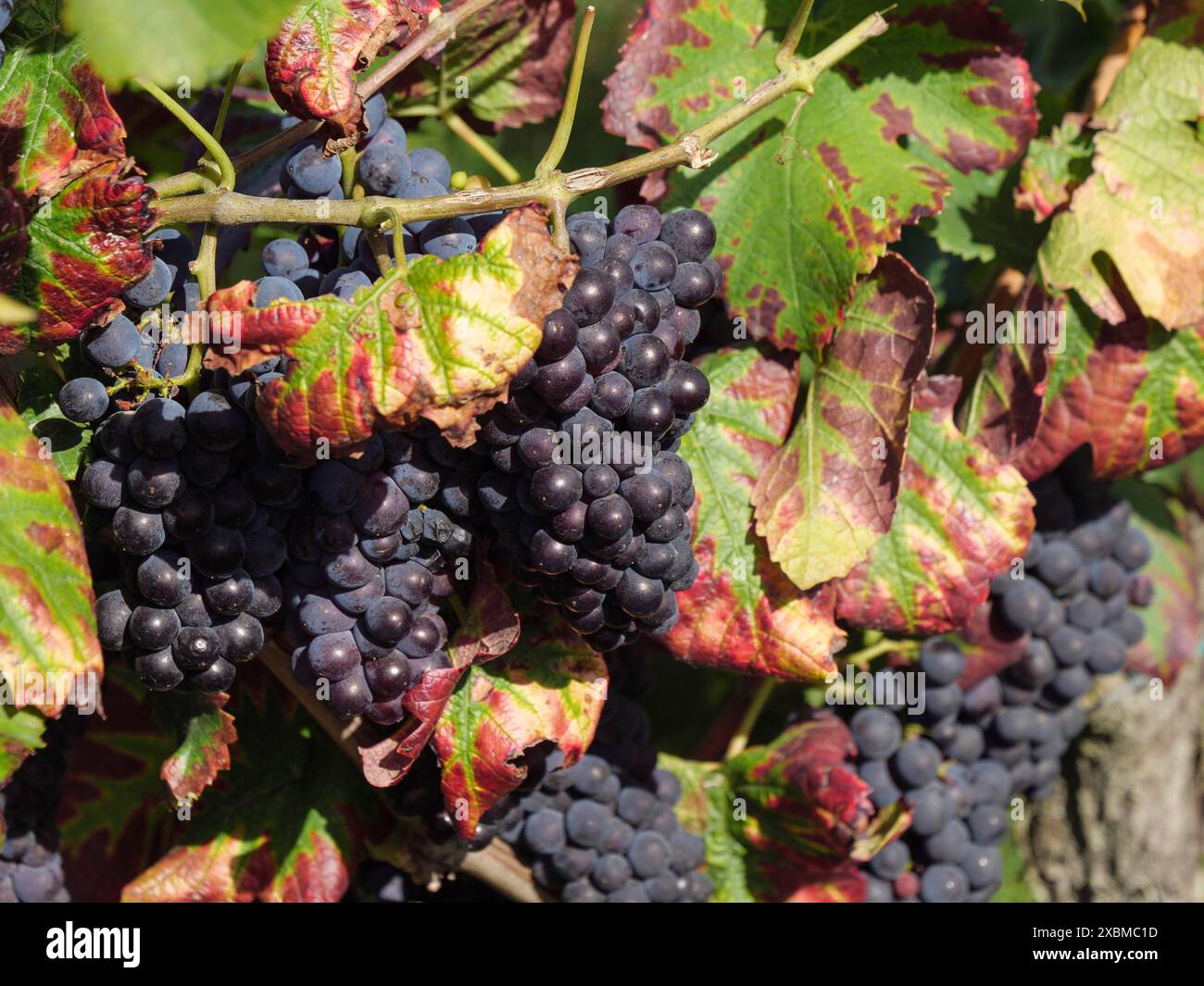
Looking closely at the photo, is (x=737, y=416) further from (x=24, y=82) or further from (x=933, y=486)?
(x=24, y=82)

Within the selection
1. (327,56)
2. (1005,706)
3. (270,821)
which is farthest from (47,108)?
(1005,706)

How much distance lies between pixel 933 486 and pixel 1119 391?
0.26m

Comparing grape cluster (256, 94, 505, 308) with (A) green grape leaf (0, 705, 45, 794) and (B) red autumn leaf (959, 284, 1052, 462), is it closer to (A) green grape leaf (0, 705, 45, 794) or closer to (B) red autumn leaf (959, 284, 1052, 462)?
(A) green grape leaf (0, 705, 45, 794)

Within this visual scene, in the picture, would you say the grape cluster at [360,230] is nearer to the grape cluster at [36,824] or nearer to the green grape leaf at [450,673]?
the green grape leaf at [450,673]

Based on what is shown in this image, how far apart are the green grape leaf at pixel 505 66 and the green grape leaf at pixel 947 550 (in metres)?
0.62

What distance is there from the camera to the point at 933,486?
1.28m

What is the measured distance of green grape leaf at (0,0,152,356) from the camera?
86cm

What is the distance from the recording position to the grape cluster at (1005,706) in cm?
150

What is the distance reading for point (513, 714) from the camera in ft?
3.68

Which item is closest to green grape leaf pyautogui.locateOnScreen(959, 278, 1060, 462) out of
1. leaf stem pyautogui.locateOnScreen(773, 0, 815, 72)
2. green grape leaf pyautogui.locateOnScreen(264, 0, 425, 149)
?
leaf stem pyautogui.locateOnScreen(773, 0, 815, 72)

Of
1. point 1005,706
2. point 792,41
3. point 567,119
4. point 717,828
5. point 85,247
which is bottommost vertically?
point 717,828

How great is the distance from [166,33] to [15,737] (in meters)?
0.67

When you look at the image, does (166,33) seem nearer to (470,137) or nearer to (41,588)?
(41,588)
